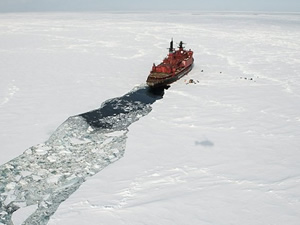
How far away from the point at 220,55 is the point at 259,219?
79.2ft

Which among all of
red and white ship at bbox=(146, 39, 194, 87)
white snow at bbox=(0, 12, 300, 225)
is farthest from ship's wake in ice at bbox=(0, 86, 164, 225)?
red and white ship at bbox=(146, 39, 194, 87)

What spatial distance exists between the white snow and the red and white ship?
31.4 inches

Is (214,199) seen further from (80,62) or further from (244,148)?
(80,62)

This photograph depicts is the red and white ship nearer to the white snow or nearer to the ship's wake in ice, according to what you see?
the white snow

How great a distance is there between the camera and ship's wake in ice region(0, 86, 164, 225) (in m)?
8.12

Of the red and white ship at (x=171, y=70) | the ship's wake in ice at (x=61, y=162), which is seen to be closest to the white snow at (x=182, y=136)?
the ship's wake in ice at (x=61, y=162)

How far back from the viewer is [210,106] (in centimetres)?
1539

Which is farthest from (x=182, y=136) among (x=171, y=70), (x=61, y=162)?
(x=171, y=70)

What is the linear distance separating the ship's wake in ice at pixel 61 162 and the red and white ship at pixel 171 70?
183 inches

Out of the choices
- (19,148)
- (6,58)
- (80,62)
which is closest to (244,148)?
(19,148)

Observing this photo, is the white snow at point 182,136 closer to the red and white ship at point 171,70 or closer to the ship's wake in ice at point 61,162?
the ship's wake in ice at point 61,162

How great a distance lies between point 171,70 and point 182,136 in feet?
30.5

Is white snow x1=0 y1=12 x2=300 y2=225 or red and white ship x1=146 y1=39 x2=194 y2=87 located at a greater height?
red and white ship x1=146 y1=39 x2=194 y2=87

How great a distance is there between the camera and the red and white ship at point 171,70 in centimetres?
1911
